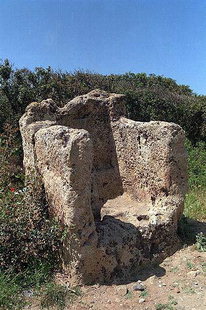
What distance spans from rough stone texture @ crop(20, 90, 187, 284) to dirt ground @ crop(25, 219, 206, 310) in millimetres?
191

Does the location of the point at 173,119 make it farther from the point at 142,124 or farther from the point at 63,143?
the point at 63,143

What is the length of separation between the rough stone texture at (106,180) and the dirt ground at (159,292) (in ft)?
0.63

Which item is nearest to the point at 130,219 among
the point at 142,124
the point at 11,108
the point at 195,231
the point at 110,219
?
the point at 110,219

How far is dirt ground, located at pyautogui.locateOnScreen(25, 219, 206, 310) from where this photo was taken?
4055mm

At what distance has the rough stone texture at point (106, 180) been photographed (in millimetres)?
4430

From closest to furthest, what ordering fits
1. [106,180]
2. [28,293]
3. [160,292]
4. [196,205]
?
[28,293] < [160,292] < [106,180] < [196,205]

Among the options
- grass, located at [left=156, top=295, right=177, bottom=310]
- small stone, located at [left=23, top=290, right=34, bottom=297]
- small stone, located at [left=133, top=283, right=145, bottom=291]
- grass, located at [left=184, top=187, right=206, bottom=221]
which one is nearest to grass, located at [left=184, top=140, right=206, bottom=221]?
grass, located at [left=184, top=187, right=206, bottom=221]

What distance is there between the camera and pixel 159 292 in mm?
4340

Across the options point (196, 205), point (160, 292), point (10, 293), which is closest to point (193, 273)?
point (160, 292)

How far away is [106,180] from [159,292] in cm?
277

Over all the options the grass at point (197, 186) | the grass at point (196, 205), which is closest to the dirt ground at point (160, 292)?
the grass at point (196, 205)

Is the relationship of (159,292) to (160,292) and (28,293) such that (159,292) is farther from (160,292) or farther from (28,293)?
(28,293)

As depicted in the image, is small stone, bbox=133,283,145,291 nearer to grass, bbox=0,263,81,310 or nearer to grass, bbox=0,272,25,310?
grass, bbox=0,263,81,310

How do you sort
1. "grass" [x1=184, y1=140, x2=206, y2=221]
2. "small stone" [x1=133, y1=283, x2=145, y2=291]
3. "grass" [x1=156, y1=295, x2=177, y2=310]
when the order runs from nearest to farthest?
"grass" [x1=156, y1=295, x2=177, y2=310] → "small stone" [x1=133, y1=283, x2=145, y2=291] → "grass" [x1=184, y1=140, x2=206, y2=221]
